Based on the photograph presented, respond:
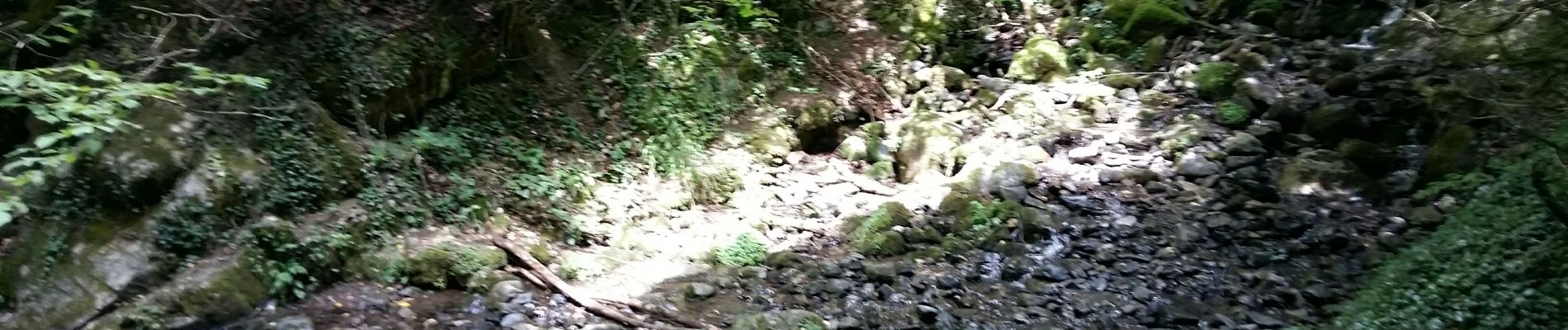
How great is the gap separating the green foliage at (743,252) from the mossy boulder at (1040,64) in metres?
4.26

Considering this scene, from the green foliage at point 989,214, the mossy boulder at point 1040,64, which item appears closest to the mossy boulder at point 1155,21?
the mossy boulder at point 1040,64

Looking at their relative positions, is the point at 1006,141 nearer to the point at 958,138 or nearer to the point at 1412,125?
the point at 958,138

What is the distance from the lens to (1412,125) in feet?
19.5

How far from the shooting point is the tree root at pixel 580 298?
4.75 metres

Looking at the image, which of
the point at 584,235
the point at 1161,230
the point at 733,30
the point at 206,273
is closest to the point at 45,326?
the point at 206,273

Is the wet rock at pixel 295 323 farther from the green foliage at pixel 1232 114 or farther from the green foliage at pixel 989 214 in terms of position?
the green foliage at pixel 1232 114

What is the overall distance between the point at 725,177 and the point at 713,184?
0.53ft

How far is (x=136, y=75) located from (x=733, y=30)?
15.3 feet

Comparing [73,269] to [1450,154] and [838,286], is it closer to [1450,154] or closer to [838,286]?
[838,286]

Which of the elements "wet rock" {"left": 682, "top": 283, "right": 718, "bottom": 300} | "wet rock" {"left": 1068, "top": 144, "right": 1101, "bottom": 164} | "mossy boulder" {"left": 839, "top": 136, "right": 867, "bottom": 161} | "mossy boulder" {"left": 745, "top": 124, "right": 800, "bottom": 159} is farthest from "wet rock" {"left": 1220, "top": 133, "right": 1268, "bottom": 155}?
"wet rock" {"left": 682, "top": 283, "right": 718, "bottom": 300}

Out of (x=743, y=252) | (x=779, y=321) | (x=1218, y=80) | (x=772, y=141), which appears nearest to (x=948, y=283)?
(x=779, y=321)

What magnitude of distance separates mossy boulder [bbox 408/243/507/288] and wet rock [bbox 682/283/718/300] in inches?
50.2

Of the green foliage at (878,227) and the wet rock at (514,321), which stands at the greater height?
the wet rock at (514,321)

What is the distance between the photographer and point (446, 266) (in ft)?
16.5
